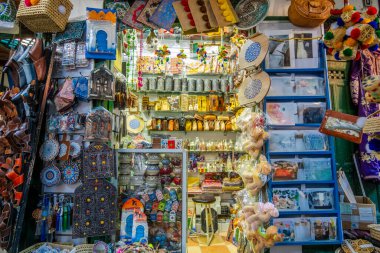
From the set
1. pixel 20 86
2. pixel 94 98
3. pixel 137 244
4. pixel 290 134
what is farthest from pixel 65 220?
pixel 290 134

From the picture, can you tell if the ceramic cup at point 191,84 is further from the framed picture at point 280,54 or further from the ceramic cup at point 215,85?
the framed picture at point 280,54

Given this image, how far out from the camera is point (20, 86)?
2762 millimetres

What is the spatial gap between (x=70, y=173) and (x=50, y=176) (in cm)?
19

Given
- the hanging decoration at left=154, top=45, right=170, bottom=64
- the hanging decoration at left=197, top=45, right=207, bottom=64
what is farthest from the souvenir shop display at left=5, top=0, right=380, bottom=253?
the hanging decoration at left=197, top=45, right=207, bottom=64

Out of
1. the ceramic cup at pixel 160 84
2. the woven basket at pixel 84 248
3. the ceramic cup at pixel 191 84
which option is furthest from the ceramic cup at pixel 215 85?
the woven basket at pixel 84 248

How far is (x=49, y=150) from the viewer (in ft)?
8.71

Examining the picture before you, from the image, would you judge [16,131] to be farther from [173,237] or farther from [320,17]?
[320,17]

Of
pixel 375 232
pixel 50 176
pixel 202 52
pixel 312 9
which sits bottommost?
pixel 375 232

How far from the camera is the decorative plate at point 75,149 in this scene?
2662mm

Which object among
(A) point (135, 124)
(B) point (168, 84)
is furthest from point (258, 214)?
(B) point (168, 84)

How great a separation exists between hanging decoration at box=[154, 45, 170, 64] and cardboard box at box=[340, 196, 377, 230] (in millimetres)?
3482

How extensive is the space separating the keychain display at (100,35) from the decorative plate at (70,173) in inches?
43.1

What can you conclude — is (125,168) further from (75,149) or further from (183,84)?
(183,84)

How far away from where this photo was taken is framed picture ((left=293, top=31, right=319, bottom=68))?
292 cm
